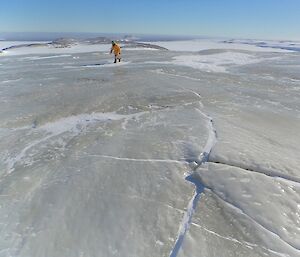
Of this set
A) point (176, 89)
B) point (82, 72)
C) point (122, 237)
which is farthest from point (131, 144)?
point (82, 72)

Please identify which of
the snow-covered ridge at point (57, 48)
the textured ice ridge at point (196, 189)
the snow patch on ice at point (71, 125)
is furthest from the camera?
the snow-covered ridge at point (57, 48)

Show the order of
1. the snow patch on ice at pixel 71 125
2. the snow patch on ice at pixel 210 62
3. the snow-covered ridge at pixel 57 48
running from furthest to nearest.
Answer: the snow-covered ridge at pixel 57 48
the snow patch on ice at pixel 210 62
the snow patch on ice at pixel 71 125

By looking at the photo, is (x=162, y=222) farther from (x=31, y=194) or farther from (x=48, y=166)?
(x=48, y=166)

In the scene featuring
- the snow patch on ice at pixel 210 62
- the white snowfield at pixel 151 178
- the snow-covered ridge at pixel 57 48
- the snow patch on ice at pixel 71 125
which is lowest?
the snow-covered ridge at pixel 57 48

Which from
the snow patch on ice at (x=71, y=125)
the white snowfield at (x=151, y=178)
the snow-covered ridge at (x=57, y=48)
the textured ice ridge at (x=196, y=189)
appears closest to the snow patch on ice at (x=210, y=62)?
the white snowfield at (x=151, y=178)

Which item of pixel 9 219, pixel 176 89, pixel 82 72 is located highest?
pixel 9 219

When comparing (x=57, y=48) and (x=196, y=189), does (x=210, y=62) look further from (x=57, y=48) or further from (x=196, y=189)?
(x=57, y=48)

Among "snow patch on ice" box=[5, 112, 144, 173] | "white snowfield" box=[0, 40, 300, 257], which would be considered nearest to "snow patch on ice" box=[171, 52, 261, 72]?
"white snowfield" box=[0, 40, 300, 257]

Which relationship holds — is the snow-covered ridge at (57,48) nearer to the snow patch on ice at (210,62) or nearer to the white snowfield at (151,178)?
the snow patch on ice at (210,62)
